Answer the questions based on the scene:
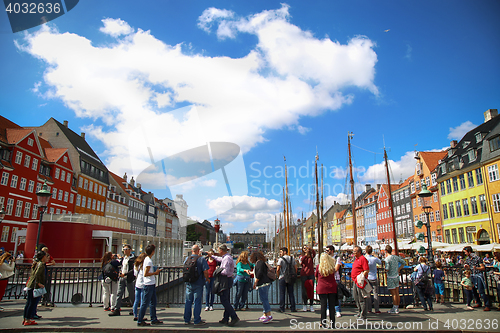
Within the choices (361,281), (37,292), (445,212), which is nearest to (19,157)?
(37,292)

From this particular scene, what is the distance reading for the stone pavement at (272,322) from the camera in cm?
768

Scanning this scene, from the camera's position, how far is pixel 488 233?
33750 mm

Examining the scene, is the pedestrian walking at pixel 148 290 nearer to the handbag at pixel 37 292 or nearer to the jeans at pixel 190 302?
the jeans at pixel 190 302

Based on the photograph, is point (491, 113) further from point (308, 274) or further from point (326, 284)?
point (326, 284)

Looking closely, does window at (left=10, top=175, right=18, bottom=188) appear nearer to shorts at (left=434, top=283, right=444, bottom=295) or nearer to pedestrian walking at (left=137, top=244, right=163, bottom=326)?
pedestrian walking at (left=137, top=244, right=163, bottom=326)

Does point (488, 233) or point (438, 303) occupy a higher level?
point (488, 233)

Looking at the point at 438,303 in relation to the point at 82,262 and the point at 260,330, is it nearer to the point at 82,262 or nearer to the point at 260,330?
the point at 260,330

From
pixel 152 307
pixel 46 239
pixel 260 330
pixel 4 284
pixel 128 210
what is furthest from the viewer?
pixel 128 210

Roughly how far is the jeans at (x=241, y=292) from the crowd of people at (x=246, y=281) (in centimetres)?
3

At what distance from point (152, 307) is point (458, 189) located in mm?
42801

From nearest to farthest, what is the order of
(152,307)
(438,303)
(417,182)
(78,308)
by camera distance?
(152,307), (78,308), (438,303), (417,182)

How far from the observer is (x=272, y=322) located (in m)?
8.33

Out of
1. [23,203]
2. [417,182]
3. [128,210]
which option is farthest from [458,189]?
[128,210]

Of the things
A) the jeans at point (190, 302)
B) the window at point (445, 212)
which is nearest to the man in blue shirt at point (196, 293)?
the jeans at point (190, 302)
